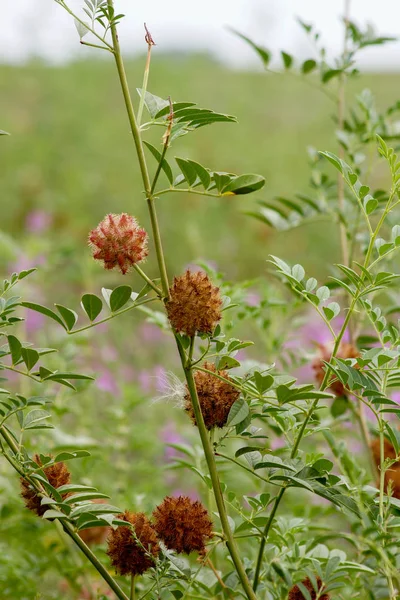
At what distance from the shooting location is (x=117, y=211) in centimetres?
489

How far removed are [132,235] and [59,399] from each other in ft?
2.27

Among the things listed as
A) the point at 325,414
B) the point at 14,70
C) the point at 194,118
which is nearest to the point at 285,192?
the point at 14,70

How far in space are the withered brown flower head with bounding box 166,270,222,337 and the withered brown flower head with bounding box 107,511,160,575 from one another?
0.18 meters

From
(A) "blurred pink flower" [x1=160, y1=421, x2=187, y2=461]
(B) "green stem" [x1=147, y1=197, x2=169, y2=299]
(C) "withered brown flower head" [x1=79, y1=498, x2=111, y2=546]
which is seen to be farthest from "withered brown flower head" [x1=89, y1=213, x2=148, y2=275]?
(A) "blurred pink flower" [x1=160, y1=421, x2=187, y2=461]

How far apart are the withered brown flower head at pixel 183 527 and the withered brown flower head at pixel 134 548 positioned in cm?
2

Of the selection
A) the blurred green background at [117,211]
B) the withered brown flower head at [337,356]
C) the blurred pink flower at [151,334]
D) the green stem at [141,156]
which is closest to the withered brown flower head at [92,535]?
the blurred green background at [117,211]

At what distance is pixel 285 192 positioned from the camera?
5484mm

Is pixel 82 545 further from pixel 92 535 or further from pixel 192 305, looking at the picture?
pixel 92 535

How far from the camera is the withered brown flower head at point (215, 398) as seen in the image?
2.23ft

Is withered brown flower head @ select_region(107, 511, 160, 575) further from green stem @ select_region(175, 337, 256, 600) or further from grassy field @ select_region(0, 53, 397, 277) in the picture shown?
grassy field @ select_region(0, 53, 397, 277)

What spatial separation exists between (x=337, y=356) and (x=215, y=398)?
350mm

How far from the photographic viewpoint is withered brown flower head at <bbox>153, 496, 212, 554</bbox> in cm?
67

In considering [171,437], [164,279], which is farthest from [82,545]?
[171,437]

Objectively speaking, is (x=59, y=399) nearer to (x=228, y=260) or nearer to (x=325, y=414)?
(x=325, y=414)
